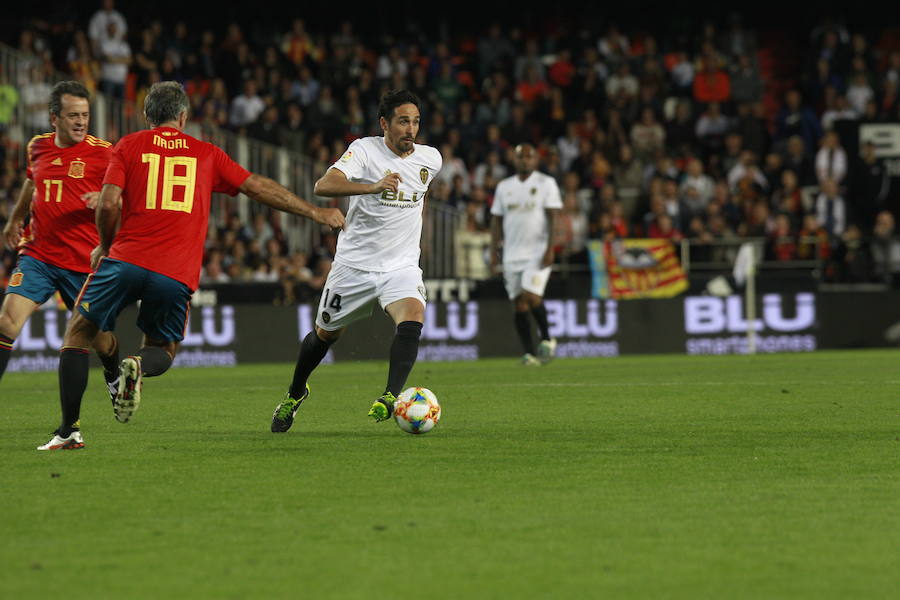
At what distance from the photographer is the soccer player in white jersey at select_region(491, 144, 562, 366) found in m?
16.7

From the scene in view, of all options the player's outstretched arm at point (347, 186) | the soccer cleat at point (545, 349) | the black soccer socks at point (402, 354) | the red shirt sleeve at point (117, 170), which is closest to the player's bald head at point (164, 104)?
the red shirt sleeve at point (117, 170)

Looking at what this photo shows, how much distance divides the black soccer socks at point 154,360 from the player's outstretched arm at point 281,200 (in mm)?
1074

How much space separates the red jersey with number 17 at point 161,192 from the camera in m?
7.88

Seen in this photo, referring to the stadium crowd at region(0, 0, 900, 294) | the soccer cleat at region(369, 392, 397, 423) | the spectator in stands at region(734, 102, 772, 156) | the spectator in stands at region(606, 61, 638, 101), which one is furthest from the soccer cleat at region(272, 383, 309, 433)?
the spectator in stands at region(606, 61, 638, 101)

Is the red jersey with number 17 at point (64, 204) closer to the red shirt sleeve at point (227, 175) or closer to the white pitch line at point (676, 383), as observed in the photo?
the red shirt sleeve at point (227, 175)

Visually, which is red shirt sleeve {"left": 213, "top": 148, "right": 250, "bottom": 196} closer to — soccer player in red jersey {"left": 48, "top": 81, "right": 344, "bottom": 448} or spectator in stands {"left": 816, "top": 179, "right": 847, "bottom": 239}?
soccer player in red jersey {"left": 48, "top": 81, "right": 344, "bottom": 448}

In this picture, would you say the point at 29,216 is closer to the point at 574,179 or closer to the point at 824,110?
the point at 574,179

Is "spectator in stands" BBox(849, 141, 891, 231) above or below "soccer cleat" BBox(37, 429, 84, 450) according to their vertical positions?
above

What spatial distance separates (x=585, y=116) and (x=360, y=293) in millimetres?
16623

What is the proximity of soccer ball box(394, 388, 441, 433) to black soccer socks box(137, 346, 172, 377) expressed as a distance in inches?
52.8

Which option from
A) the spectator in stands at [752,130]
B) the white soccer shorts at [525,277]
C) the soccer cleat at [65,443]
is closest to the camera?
the soccer cleat at [65,443]

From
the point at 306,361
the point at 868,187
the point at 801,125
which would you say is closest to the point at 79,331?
the point at 306,361

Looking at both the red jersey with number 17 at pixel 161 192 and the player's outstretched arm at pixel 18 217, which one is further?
the player's outstretched arm at pixel 18 217

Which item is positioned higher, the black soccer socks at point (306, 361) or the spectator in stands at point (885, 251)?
the spectator in stands at point (885, 251)
